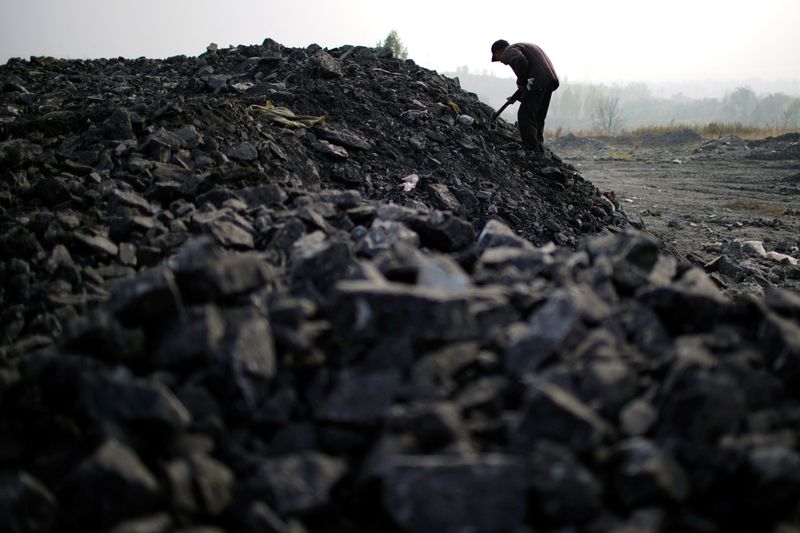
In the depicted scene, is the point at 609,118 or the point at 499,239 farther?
the point at 609,118

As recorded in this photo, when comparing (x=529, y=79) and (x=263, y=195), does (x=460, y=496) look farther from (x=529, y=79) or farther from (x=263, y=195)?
(x=529, y=79)

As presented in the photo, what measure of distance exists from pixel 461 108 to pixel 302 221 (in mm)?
5261

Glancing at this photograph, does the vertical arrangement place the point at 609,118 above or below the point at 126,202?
above

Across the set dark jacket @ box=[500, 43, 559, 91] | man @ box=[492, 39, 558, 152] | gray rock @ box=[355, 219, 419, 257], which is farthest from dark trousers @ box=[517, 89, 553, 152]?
gray rock @ box=[355, 219, 419, 257]

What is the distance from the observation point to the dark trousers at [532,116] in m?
7.47

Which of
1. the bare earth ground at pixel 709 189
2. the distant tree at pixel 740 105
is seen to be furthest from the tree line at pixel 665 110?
the bare earth ground at pixel 709 189

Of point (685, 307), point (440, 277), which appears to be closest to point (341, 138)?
point (440, 277)

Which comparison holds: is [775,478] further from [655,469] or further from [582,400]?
[582,400]

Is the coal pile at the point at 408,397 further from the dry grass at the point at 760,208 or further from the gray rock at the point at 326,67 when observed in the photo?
the dry grass at the point at 760,208

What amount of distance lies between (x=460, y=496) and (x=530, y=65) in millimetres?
7075

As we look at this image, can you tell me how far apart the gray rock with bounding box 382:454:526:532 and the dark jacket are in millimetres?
6718

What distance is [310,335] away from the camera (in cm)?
207

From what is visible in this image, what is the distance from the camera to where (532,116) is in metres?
7.52

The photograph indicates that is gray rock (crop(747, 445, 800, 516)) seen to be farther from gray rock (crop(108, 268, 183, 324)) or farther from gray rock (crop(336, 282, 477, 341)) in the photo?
gray rock (crop(108, 268, 183, 324))
